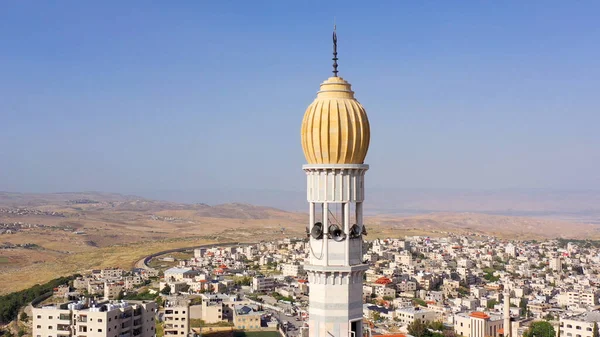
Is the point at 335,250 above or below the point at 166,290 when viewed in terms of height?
above

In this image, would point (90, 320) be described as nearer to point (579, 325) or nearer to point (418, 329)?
point (418, 329)

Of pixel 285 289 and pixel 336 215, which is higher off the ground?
pixel 336 215

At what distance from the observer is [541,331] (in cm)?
5538

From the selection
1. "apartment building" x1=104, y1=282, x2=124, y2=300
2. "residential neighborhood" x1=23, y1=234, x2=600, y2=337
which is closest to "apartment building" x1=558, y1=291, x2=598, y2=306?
"residential neighborhood" x1=23, y1=234, x2=600, y2=337

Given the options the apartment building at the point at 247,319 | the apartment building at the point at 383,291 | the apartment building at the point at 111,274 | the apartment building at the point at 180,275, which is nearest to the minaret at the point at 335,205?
the apartment building at the point at 247,319

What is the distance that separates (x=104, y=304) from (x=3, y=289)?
4344 cm

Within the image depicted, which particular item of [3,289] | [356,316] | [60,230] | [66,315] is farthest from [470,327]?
[60,230]

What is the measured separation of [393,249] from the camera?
116 meters

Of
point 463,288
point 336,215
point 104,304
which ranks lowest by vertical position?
point 463,288

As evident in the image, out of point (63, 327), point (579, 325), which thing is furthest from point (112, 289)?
point (579, 325)

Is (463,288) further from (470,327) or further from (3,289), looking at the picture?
(3,289)

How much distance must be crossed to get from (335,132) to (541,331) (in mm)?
50981

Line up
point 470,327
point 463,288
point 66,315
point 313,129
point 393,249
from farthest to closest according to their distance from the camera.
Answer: point 393,249
point 463,288
point 470,327
point 66,315
point 313,129

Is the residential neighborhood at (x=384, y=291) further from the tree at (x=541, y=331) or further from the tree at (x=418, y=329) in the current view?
the tree at (x=541, y=331)
